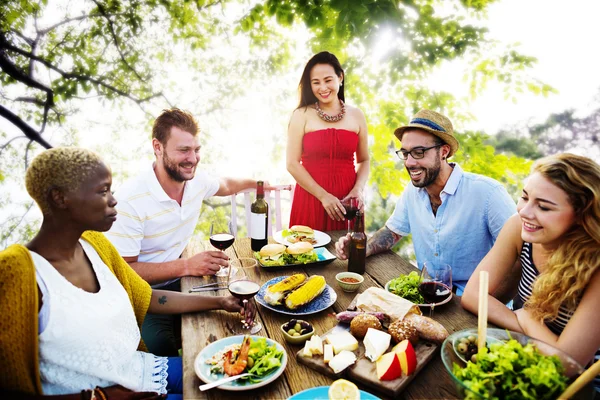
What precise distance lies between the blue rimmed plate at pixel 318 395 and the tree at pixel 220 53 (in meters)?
2.44

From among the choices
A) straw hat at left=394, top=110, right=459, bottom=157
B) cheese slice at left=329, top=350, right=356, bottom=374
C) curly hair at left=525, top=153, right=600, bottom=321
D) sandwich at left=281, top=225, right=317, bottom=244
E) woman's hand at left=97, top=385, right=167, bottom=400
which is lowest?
woman's hand at left=97, top=385, right=167, bottom=400

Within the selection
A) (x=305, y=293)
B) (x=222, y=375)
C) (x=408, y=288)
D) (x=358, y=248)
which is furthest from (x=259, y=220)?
(x=222, y=375)

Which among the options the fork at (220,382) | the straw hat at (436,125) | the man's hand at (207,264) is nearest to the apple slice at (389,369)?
the fork at (220,382)

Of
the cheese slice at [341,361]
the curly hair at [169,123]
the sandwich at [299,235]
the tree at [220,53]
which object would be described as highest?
the tree at [220,53]

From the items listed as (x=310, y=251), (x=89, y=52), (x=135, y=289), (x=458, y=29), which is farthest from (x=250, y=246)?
(x=89, y=52)

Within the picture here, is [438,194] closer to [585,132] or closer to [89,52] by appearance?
[89,52]

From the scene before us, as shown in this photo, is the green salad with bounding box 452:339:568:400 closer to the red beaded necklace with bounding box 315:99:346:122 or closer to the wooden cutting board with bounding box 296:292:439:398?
the wooden cutting board with bounding box 296:292:439:398

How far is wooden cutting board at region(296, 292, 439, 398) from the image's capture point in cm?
126

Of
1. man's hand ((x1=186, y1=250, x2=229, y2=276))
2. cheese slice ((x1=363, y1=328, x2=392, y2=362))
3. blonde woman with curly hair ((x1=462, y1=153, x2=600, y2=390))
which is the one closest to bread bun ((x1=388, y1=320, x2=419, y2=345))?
cheese slice ((x1=363, y1=328, x2=392, y2=362))

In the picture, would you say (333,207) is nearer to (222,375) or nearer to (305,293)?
(305,293)

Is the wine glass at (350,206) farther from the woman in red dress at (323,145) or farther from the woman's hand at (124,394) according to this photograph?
the woman's hand at (124,394)

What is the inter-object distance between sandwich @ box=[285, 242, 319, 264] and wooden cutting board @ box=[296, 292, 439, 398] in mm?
826

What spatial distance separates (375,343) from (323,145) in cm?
234

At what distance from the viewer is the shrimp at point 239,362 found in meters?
1.31
